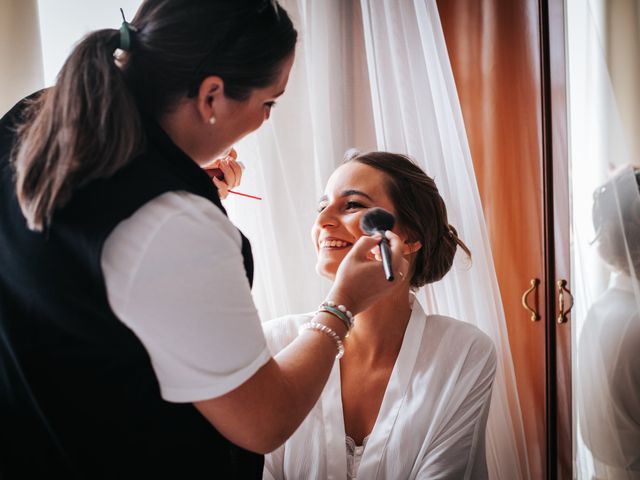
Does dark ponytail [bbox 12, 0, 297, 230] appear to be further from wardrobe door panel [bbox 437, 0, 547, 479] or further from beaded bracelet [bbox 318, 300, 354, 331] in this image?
wardrobe door panel [bbox 437, 0, 547, 479]

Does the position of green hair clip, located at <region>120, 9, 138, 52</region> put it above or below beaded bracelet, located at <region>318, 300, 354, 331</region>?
above

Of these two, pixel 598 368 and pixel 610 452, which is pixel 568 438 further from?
pixel 598 368

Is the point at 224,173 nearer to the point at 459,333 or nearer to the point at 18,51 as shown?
the point at 18,51

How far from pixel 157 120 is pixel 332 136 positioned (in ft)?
2.85

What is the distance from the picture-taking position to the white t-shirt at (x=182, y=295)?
593 mm

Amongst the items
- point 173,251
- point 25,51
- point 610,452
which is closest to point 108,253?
point 173,251

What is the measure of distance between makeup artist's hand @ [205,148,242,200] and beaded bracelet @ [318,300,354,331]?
0.46 m

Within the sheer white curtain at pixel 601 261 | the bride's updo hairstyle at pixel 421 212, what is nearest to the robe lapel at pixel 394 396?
the bride's updo hairstyle at pixel 421 212

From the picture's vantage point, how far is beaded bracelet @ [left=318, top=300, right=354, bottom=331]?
2.60ft

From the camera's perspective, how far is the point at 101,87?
0.66m

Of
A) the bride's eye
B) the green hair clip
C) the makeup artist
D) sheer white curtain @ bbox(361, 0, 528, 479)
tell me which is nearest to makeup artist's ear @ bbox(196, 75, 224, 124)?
the makeup artist

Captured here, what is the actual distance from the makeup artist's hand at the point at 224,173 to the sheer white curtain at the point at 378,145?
10.7 inches

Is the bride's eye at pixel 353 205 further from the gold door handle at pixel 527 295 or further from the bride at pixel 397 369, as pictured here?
the gold door handle at pixel 527 295

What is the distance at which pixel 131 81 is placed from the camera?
725 mm
